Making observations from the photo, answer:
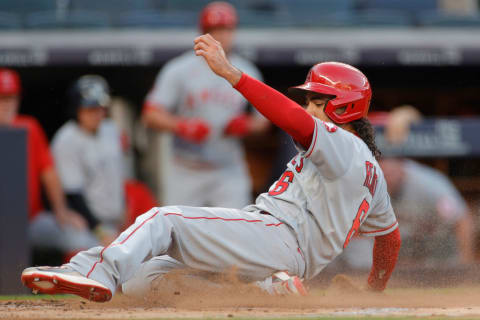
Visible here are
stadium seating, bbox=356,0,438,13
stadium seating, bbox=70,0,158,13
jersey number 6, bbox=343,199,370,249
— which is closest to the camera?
jersey number 6, bbox=343,199,370,249

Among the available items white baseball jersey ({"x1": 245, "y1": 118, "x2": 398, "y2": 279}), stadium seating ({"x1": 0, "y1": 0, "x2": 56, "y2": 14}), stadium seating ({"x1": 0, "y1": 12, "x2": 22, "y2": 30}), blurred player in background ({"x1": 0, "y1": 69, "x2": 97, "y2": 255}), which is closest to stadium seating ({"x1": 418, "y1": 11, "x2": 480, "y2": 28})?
stadium seating ({"x1": 0, "y1": 0, "x2": 56, "y2": 14})

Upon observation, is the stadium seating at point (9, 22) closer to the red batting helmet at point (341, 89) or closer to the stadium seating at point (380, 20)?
the stadium seating at point (380, 20)

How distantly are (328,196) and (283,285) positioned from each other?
0.37m

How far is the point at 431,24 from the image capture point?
750 cm

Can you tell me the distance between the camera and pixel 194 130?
5695 millimetres

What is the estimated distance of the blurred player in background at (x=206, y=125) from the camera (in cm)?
582

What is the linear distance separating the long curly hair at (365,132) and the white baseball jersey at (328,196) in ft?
0.45

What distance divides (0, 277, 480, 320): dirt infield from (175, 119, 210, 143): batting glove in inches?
82.6

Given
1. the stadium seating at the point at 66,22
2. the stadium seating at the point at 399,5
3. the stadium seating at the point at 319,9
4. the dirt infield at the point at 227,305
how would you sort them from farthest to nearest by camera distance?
the stadium seating at the point at 399,5 < the stadium seating at the point at 319,9 < the stadium seating at the point at 66,22 < the dirt infield at the point at 227,305

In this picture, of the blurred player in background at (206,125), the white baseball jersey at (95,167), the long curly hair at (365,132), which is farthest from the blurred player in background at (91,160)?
the long curly hair at (365,132)

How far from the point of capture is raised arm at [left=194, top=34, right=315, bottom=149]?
3.08 metres

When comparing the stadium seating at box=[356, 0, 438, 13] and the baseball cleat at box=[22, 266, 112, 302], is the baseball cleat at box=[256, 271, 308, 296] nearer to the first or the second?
the baseball cleat at box=[22, 266, 112, 302]

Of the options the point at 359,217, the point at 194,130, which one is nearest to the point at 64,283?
the point at 359,217

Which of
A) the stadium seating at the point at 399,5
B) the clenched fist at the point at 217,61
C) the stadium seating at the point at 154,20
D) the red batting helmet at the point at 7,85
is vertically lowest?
the red batting helmet at the point at 7,85
